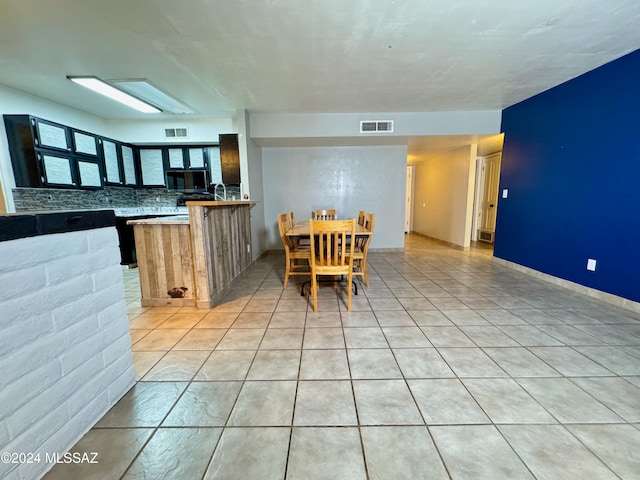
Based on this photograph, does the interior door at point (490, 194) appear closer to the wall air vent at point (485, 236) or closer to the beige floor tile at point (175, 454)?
the wall air vent at point (485, 236)

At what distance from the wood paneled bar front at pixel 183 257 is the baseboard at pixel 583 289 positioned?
4172 mm

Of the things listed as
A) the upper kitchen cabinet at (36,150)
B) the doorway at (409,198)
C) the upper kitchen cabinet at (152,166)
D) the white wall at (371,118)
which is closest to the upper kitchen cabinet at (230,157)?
the white wall at (371,118)

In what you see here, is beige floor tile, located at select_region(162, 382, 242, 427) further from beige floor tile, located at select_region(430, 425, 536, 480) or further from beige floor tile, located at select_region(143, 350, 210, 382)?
beige floor tile, located at select_region(430, 425, 536, 480)

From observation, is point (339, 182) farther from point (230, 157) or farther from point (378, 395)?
point (378, 395)

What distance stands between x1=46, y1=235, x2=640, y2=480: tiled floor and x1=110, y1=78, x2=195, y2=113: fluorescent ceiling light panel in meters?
2.78

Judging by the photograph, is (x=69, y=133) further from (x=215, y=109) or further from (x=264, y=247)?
(x=264, y=247)

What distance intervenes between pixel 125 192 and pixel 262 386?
5.09m

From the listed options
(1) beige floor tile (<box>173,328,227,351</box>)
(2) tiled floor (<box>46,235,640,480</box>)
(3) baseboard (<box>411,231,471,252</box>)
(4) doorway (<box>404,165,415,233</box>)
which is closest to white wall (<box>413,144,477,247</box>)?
(3) baseboard (<box>411,231,471,252</box>)

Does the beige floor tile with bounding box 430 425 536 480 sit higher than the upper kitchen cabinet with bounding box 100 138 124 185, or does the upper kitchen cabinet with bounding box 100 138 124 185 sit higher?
the upper kitchen cabinet with bounding box 100 138 124 185

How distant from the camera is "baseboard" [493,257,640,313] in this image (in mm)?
2535

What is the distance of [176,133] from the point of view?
4746 millimetres

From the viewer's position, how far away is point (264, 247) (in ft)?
17.3

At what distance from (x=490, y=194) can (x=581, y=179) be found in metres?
3.35

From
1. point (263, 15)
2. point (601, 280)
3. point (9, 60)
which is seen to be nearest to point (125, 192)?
point (9, 60)
